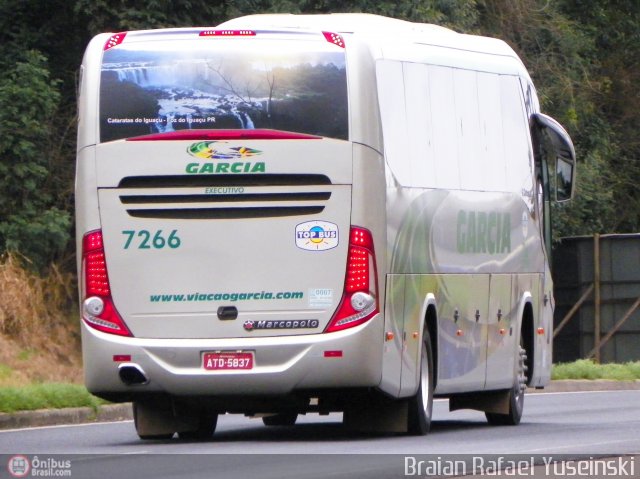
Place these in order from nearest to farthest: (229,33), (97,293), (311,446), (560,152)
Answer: (311,446)
(97,293)
(229,33)
(560,152)

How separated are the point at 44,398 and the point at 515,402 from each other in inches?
198

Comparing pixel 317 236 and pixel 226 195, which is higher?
pixel 226 195

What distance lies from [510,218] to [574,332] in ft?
65.3

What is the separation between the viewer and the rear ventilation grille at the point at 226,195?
14.4 metres

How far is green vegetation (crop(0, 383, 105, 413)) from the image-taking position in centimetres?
1797

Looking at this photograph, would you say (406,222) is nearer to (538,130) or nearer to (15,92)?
(538,130)

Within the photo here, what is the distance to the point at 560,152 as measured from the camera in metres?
18.8

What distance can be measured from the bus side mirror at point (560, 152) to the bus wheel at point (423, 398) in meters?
3.80

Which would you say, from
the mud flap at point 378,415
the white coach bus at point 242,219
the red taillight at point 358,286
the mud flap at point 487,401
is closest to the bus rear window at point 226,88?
the white coach bus at point 242,219

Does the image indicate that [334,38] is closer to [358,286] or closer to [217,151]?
[217,151]

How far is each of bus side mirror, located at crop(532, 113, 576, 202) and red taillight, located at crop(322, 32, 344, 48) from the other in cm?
459

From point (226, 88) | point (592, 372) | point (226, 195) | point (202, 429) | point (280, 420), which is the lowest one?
point (592, 372)

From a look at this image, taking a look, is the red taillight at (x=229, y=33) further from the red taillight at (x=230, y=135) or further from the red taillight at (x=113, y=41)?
the red taillight at (x=230, y=135)

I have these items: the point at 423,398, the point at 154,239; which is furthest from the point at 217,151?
the point at 423,398
